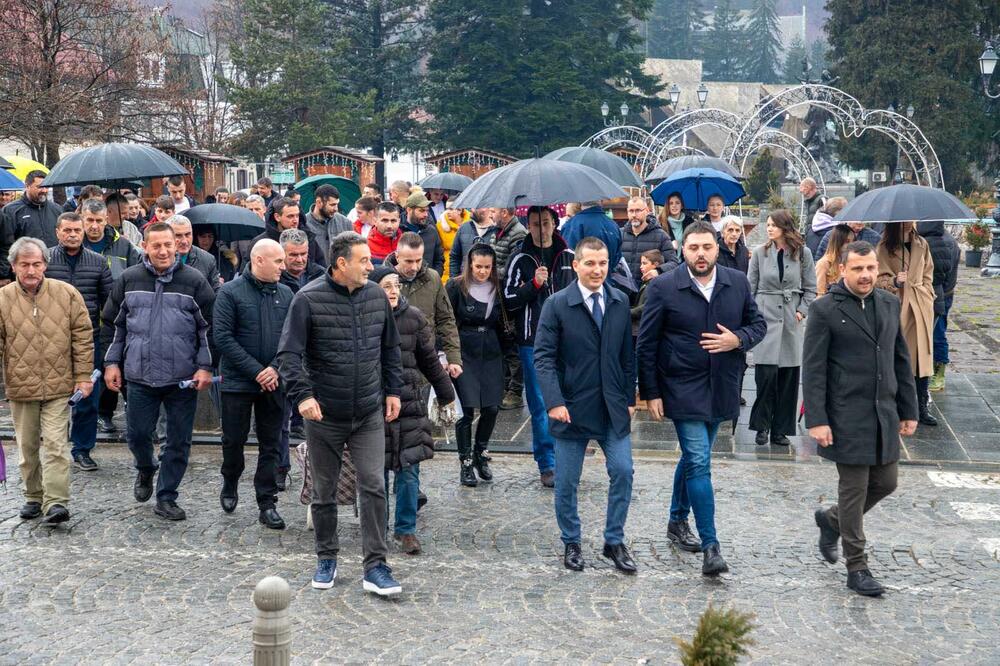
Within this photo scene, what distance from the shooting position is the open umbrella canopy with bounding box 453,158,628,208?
27.8 ft

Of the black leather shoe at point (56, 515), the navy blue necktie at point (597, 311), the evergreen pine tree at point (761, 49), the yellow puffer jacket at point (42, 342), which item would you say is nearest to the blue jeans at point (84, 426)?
the yellow puffer jacket at point (42, 342)

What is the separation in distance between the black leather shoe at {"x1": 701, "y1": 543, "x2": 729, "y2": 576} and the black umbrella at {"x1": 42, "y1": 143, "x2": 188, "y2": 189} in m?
6.17

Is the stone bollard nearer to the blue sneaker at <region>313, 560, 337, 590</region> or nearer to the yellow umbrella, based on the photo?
the blue sneaker at <region>313, 560, 337, 590</region>

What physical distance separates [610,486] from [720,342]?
1003 millimetres

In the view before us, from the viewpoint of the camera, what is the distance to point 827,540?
23.1ft

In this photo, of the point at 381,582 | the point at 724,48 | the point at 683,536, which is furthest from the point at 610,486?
the point at 724,48

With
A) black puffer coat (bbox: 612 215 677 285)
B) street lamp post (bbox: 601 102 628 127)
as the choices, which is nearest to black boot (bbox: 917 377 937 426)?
black puffer coat (bbox: 612 215 677 285)

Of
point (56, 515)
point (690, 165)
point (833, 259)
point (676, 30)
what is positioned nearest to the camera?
point (56, 515)

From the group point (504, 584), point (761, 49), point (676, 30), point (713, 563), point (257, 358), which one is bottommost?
point (504, 584)

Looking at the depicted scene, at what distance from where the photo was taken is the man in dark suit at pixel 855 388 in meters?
6.62

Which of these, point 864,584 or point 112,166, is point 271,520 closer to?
point 864,584

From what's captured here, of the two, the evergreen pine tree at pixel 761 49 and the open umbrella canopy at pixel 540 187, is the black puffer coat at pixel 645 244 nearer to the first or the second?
the open umbrella canopy at pixel 540 187

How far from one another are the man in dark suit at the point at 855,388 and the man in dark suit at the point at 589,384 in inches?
39.6

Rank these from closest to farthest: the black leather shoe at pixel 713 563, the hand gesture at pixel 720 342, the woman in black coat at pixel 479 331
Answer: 1. the black leather shoe at pixel 713 563
2. the hand gesture at pixel 720 342
3. the woman in black coat at pixel 479 331
